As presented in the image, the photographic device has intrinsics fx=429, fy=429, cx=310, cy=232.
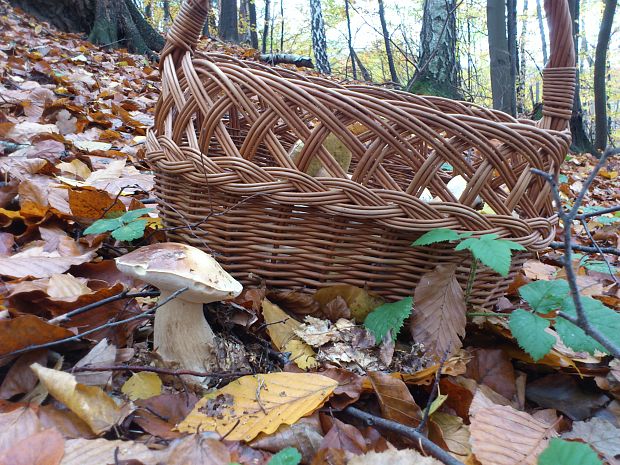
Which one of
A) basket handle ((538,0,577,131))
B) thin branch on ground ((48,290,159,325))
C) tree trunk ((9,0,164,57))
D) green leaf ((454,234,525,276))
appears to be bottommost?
thin branch on ground ((48,290,159,325))

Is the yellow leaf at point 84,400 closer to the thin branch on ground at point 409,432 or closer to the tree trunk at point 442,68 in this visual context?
the thin branch on ground at point 409,432

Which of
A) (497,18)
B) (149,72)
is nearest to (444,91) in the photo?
(497,18)

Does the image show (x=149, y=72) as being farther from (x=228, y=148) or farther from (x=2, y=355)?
(x=2, y=355)

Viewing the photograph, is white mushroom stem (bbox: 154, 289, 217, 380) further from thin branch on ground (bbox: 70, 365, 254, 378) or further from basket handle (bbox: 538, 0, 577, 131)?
basket handle (bbox: 538, 0, 577, 131)

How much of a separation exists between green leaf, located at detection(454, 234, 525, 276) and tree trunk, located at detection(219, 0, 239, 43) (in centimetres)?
1018

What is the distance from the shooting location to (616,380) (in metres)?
0.98

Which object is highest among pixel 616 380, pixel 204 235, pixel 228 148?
pixel 228 148

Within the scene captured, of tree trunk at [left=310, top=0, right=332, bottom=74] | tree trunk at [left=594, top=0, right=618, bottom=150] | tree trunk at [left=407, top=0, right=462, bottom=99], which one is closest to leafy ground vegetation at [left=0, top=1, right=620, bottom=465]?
tree trunk at [left=407, top=0, right=462, bottom=99]

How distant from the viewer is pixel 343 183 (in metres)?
0.95

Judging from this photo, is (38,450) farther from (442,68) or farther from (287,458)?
(442,68)

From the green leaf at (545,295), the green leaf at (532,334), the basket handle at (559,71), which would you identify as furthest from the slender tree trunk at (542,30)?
the green leaf at (532,334)

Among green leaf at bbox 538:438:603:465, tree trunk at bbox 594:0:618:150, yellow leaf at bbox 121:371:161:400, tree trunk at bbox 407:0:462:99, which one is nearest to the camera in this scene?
green leaf at bbox 538:438:603:465

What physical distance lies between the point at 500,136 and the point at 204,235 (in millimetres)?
749

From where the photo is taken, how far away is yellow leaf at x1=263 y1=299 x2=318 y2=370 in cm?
95
